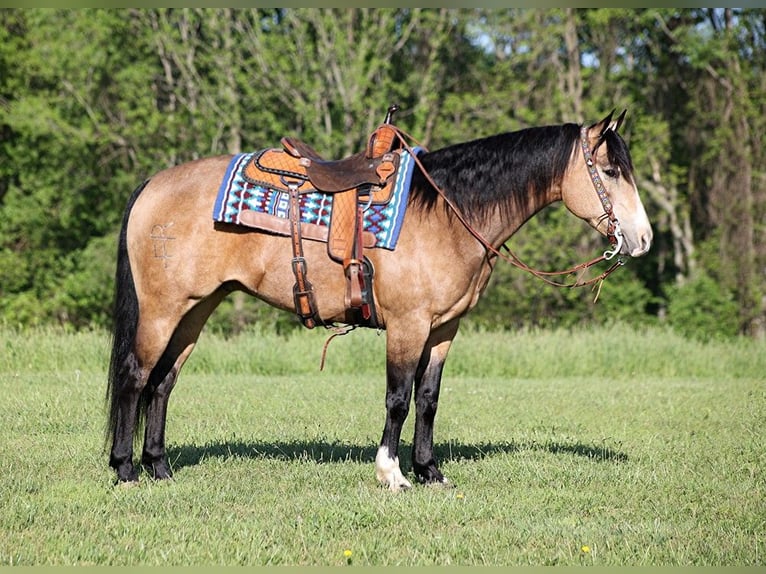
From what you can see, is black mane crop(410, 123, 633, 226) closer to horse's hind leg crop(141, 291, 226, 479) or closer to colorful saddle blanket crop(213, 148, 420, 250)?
colorful saddle blanket crop(213, 148, 420, 250)

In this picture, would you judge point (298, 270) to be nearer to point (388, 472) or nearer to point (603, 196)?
point (388, 472)

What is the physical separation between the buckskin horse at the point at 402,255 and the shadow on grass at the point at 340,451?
0.75m

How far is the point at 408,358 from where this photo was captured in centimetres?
593

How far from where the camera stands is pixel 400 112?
907 inches

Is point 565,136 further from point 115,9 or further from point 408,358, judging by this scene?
point 115,9

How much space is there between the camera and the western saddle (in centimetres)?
593

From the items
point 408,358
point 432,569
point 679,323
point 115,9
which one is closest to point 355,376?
point 408,358

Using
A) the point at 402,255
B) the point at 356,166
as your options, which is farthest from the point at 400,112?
Answer: the point at 402,255

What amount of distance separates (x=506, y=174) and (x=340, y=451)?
256 centimetres

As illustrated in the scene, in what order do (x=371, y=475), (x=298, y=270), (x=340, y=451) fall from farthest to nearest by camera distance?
(x=340, y=451) → (x=371, y=475) → (x=298, y=270)

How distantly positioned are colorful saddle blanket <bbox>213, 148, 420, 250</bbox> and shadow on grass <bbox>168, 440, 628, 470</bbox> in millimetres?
1798

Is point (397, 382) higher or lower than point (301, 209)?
lower

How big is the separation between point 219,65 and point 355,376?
1177 cm

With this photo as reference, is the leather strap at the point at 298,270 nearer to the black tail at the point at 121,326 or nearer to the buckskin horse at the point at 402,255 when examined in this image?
the buckskin horse at the point at 402,255
